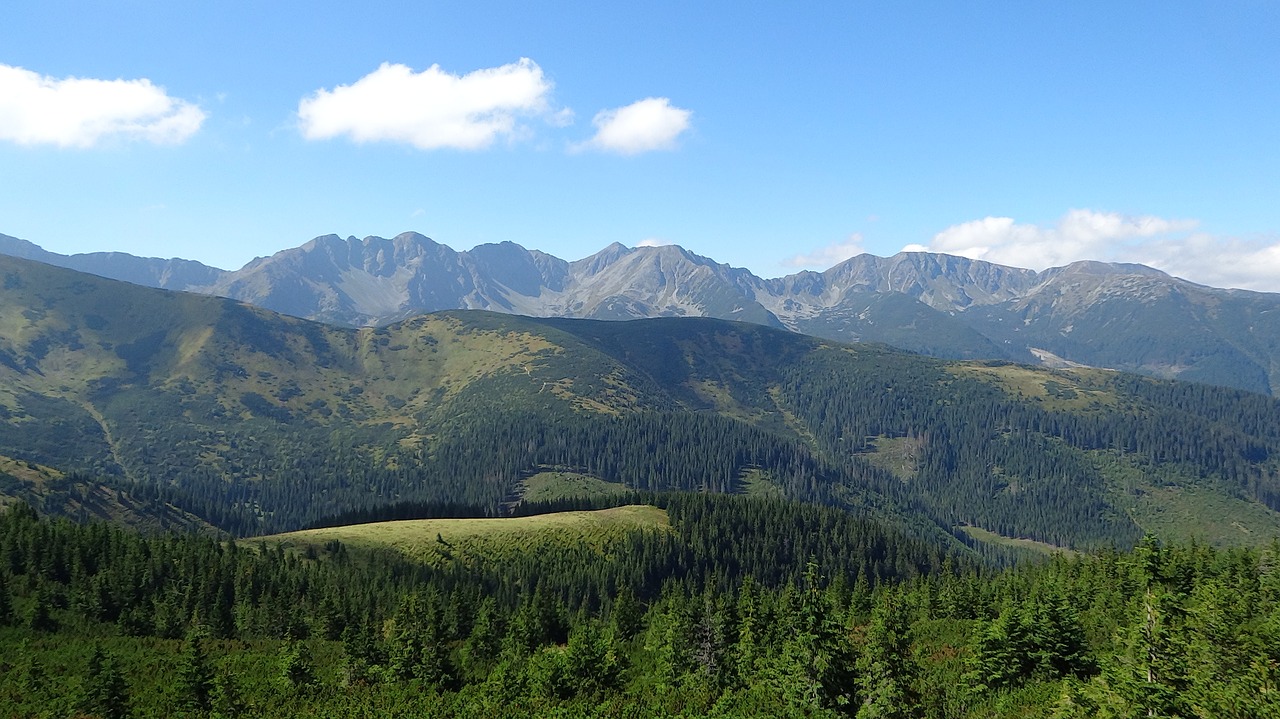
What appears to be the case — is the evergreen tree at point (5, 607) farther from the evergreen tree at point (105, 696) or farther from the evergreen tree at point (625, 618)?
the evergreen tree at point (625, 618)

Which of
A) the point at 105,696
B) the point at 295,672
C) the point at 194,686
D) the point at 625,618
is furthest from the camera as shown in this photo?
the point at 625,618

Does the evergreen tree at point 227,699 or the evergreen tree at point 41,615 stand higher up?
the evergreen tree at point 227,699

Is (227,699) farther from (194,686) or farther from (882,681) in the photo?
(882,681)

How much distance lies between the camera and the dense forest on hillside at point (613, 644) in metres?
51.0

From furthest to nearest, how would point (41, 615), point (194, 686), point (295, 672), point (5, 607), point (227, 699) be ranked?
point (41, 615)
point (5, 607)
point (295, 672)
point (194, 686)
point (227, 699)

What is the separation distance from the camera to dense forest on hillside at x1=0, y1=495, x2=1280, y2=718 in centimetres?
5103

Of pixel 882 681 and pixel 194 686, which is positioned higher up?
pixel 882 681

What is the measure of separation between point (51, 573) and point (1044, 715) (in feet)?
476

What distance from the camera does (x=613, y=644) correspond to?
9300cm

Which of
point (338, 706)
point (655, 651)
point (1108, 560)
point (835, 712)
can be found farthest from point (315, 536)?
point (1108, 560)

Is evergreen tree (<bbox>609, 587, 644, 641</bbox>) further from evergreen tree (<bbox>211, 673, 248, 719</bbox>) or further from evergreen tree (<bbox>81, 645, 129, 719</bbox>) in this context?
evergreen tree (<bbox>81, 645, 129, 719</bbox>)

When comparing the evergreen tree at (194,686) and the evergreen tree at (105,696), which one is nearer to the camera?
the evergreen tree at (105,696)

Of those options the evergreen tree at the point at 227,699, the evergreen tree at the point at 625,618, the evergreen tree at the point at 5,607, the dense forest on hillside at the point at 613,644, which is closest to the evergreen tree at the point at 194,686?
the dense forest on hillside at the point at 613,644

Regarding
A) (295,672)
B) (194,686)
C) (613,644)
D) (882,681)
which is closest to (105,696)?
(194,686)
